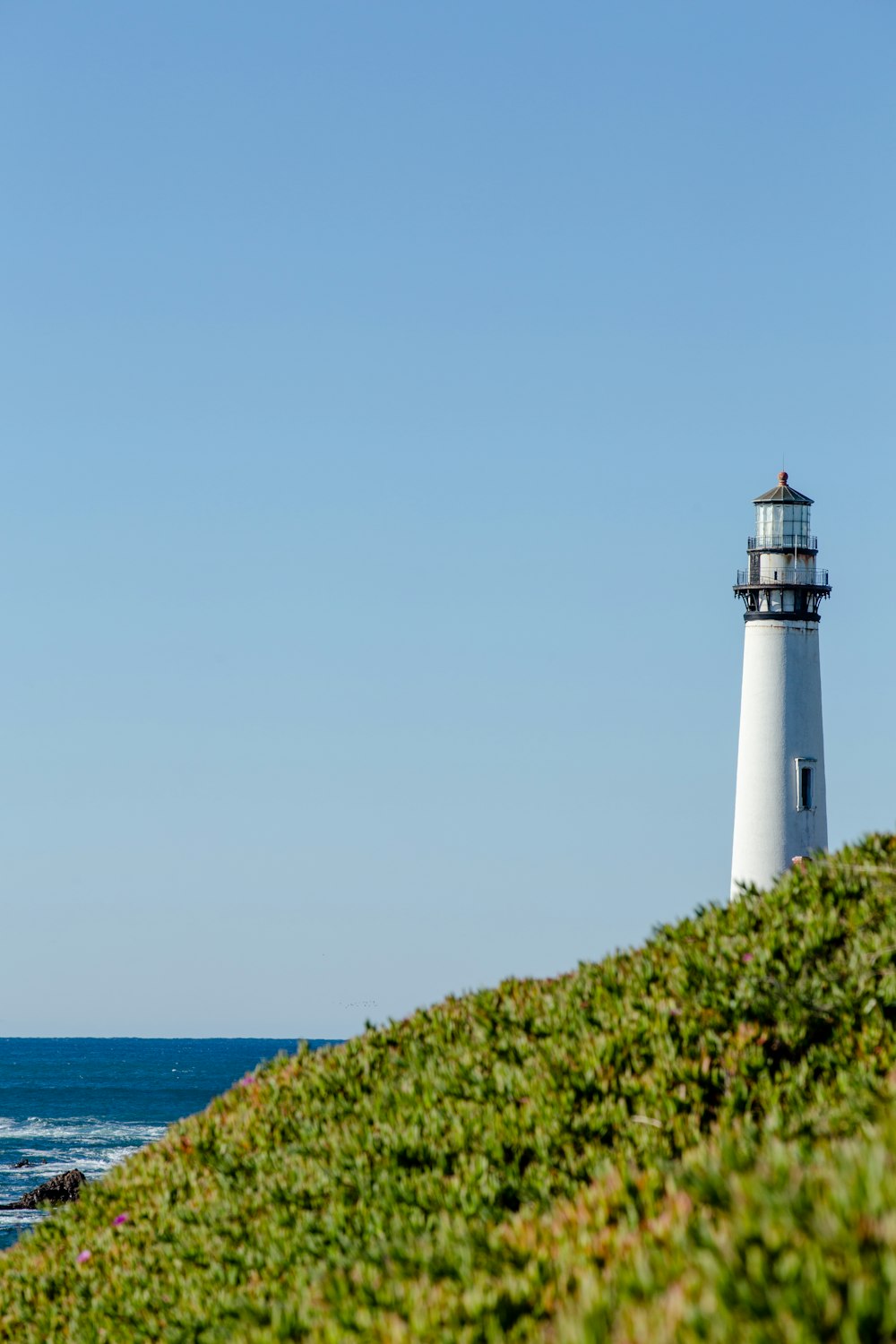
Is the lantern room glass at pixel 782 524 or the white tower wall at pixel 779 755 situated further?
the lantern room glass at pixel 782 524

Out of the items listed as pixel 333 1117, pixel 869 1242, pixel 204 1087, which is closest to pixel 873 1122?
pixel 869 1242

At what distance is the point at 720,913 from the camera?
39.1 ft

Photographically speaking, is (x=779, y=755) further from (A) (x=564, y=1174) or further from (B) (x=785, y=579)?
(A) (x=564, y=1174)

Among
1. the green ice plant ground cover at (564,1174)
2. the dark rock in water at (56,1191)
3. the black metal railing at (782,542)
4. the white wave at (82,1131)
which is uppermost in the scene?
the black metal railing at (782,542)

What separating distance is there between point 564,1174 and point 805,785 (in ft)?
102

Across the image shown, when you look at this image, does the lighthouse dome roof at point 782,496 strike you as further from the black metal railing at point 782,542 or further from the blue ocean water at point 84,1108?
the blue ocean water at point 84,1108

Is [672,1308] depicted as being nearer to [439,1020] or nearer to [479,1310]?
[479,1310]

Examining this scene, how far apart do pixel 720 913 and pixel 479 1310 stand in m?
5.97

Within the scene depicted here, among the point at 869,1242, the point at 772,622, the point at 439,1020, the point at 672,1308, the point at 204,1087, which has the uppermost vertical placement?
the point at 204,1087

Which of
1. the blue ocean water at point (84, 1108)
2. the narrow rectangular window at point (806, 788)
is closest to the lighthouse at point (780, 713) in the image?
the narrow rectangular window at point (806, 788)

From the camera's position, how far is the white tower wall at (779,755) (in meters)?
38.9

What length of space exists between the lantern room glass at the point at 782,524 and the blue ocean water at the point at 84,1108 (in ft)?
71.0

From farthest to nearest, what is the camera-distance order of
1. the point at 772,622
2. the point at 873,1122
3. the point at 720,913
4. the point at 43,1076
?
the point at 43,1076 < the point at 772,622 < the point at 720,913 < the point at 873,1122

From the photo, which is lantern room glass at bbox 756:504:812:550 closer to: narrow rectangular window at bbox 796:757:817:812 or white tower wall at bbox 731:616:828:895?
white tower wall at bbox 731:616:828:895
